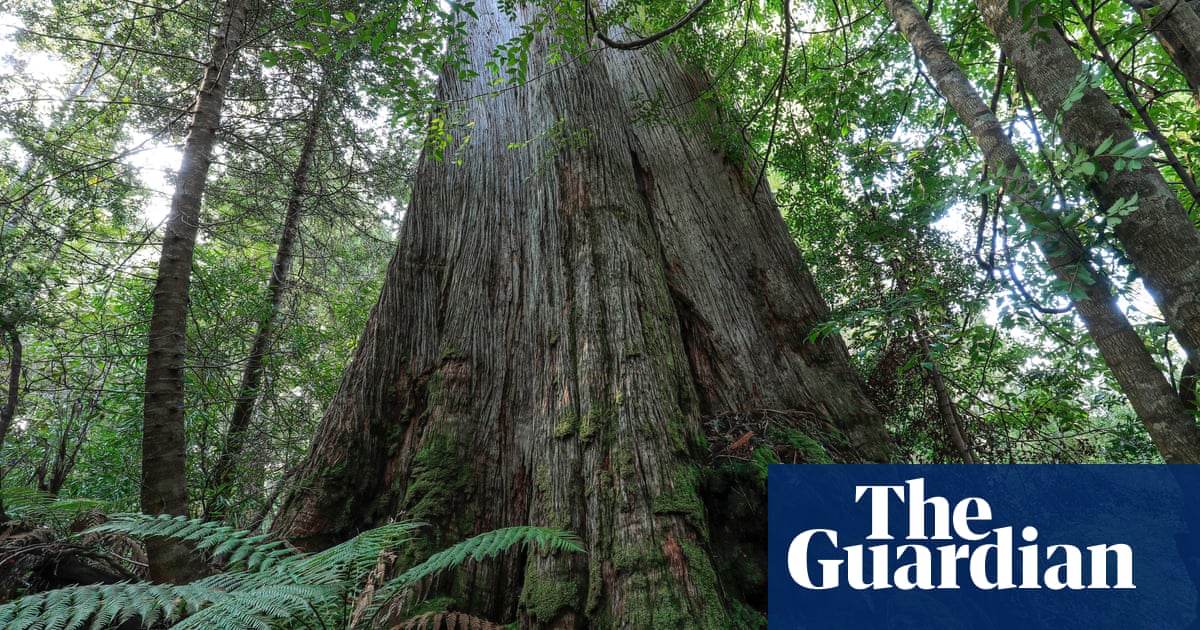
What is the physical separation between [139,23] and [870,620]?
→ 7.12 metres

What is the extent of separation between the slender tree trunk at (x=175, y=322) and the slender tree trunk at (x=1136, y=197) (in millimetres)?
3513

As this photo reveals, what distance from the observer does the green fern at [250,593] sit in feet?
4.26

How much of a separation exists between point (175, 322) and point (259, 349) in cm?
274

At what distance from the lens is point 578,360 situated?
2400 mm

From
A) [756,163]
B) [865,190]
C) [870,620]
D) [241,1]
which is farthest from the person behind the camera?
[756,163]

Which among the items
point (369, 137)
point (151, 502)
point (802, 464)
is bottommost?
point (151, 502)

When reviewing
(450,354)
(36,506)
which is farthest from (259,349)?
(450,354)

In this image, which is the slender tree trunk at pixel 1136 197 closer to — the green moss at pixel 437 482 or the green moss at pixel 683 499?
the green moss at pixel 683 499

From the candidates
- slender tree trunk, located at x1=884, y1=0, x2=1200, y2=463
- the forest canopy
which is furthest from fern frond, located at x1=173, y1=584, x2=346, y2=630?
slender tree trunk, located at x1=884, y1=0, x2=1200, y2=463

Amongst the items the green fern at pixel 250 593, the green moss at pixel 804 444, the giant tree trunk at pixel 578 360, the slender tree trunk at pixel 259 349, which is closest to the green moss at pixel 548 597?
the giant tree trunk at pixel 578 360

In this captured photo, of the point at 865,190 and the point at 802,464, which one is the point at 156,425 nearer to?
the point at 802,464

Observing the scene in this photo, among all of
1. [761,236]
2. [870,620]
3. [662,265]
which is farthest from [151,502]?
[761,236]

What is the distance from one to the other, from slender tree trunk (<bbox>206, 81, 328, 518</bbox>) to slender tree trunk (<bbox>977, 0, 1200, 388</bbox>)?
4.19 meters

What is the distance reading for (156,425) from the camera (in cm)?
226
